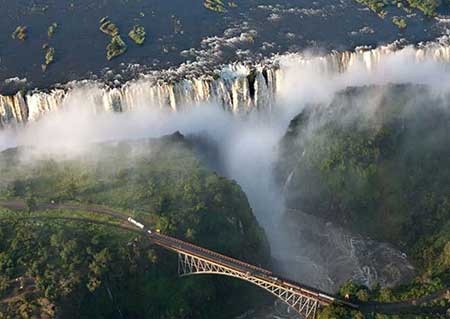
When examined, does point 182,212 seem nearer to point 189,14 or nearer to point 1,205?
point 1,205

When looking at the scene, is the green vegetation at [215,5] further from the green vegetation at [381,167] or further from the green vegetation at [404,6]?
the green vegetation at [381,167]

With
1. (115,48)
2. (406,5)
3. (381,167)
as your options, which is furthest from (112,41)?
(406,5)

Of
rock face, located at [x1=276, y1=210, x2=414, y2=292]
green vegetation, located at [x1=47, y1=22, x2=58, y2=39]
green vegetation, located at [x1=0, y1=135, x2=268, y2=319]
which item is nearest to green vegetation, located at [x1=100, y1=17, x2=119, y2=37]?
green vegetation, located at [x1=47, y1=22, x2=58, y2=39]

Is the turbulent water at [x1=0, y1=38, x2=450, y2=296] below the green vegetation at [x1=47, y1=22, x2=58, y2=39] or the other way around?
below

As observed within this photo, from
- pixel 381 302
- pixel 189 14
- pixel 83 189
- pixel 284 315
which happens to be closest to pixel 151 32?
pixel 189 14

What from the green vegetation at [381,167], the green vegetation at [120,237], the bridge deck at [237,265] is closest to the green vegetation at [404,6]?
the green vegetation at [381,167]

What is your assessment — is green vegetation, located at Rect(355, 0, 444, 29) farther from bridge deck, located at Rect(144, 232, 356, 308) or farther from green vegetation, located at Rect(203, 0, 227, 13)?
bridge deck, located at Rect(144, 232, 356, 308)
